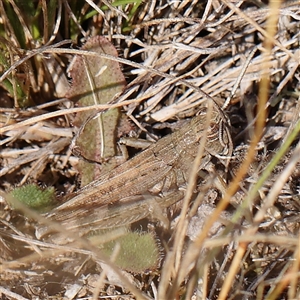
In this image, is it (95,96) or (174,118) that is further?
(174,118)

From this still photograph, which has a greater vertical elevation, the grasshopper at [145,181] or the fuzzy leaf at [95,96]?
the fuzzy leaf at [95,96]

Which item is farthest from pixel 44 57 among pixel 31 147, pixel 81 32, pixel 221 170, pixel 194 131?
pixel 221 170

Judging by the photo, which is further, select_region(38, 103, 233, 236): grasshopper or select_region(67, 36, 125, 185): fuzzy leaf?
select_region(67, 36, 125, 185): fuzzy leaf

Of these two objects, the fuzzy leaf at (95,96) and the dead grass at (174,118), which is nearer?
the dead grass at (174,118)

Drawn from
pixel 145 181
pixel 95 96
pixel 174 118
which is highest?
pixel 95 96

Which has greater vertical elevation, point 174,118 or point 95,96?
point 95,96

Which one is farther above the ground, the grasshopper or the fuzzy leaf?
the fuzzy leaf
